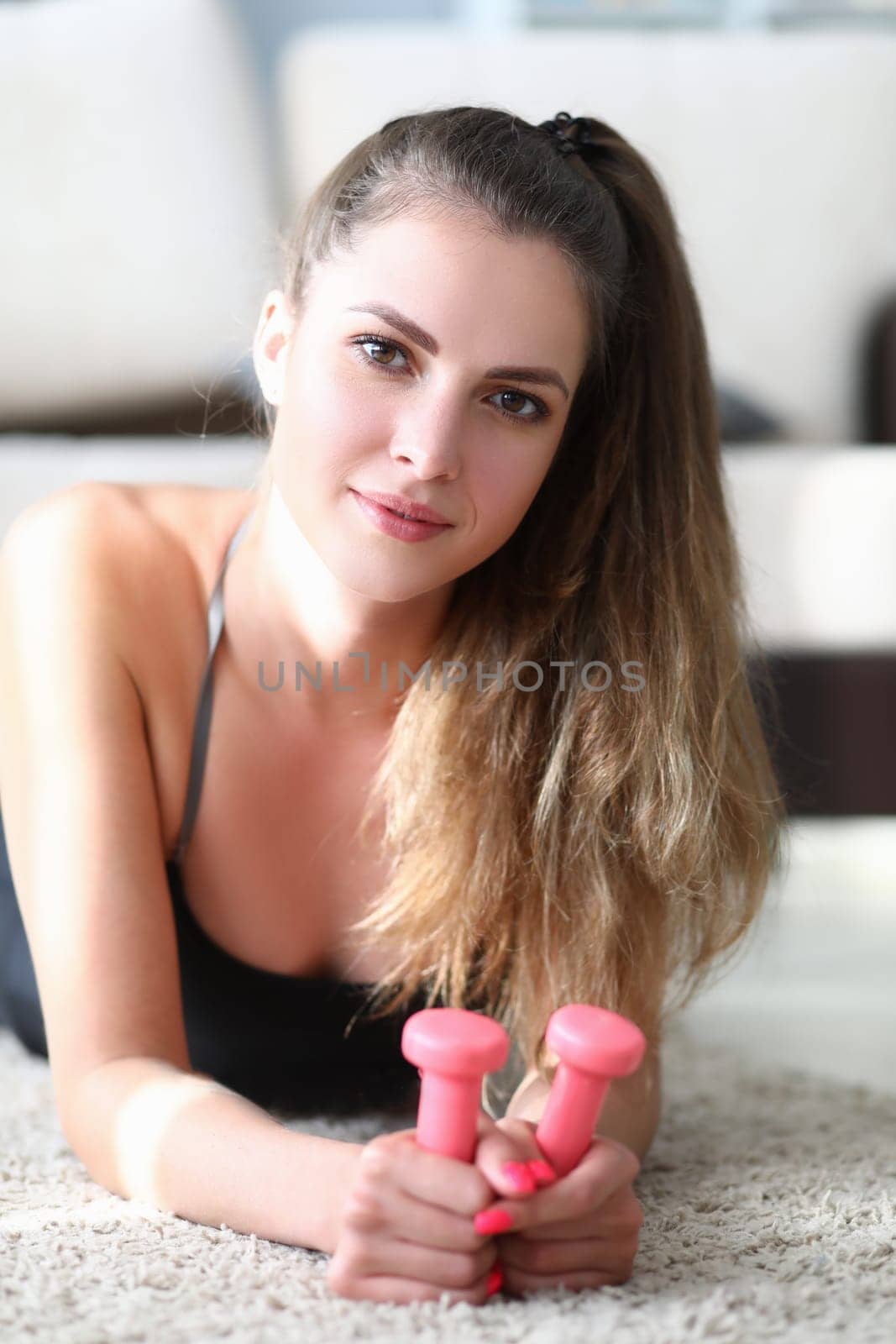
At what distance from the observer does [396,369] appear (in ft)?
3.22

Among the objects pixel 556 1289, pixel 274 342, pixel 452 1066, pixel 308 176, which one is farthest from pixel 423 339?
pixel 308 176

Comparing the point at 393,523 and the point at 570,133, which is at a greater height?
the point at 570,133

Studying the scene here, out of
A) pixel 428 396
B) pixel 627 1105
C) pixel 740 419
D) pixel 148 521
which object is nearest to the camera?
pixel 428 396

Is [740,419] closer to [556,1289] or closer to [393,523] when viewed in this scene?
[393,523]

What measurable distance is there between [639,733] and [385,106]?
1.46m

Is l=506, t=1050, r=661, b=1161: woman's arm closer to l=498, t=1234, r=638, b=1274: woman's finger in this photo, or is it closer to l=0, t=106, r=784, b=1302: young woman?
l=0, t=106, r=784, b=1302: young woman

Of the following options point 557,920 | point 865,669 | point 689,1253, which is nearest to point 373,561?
point 557,920

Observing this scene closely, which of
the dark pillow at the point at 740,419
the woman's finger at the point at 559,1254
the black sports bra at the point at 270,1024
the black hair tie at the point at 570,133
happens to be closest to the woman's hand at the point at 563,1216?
the woman's finger at the point at 559,1254

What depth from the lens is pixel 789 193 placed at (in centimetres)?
223

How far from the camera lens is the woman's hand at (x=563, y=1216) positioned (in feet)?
2.52

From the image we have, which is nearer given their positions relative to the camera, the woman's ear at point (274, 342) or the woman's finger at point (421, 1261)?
the woman's finger at point (421, 1261)

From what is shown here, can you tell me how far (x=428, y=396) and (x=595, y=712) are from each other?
30 cm

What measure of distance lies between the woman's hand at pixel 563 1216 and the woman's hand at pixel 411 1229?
0.04ft

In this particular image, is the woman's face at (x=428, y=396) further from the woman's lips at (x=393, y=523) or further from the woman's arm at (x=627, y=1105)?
the woman's arm at (x=627, y=1105)
